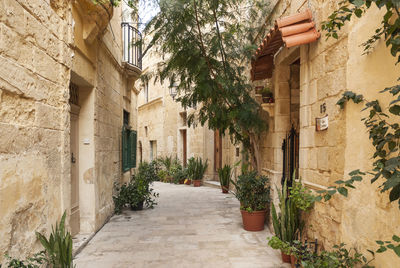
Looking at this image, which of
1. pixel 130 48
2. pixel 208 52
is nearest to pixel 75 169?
pixel 208 52

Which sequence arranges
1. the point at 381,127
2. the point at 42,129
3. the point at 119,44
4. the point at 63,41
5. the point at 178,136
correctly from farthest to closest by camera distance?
1. the point at 178,136
2. the point at 119,44
3. the point at 63,41
4. the point at 42,129
5. the point at 381,127

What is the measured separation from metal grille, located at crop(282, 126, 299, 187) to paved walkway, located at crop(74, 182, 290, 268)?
975mm

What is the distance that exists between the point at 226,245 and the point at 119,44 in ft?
15.3

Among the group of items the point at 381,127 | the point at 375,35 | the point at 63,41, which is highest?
the point at 63,41

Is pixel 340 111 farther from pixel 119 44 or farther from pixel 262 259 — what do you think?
pixel 119 44

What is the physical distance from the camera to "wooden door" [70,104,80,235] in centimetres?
396

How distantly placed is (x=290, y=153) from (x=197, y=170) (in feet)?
19.5

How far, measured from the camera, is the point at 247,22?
5.08m

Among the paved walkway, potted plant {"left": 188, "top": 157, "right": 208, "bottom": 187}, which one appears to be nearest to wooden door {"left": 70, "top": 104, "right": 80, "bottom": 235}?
the paved walkway

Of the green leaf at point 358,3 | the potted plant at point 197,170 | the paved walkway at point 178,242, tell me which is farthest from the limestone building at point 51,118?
the potted plant at point 197,170

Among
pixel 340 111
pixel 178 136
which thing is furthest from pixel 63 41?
pixel 178 136

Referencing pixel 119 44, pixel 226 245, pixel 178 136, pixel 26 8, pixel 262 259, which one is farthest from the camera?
pixel 178 136

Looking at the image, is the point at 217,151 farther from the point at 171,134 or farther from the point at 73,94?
the point at 73,94

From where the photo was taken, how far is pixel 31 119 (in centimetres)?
235
